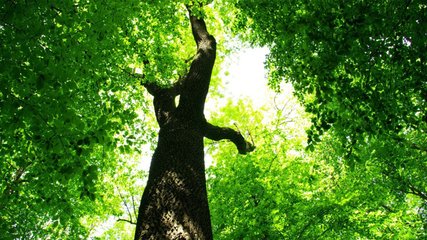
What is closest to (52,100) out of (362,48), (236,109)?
(362,48)

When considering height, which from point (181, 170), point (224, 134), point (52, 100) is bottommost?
point (52, 100)

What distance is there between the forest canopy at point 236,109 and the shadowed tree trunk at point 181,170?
2.95 ft

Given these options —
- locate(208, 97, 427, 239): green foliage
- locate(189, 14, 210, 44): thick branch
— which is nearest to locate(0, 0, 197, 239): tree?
locate(189, 14, 210, 44): thick branch

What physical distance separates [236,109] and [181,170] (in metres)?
13.7

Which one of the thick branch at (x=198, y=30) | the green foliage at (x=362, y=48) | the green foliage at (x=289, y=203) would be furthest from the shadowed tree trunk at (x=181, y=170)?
the green foliage at (x=289, y=203)

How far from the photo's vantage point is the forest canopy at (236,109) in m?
4.13

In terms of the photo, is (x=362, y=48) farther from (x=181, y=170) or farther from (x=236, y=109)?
(x=236, y=109)

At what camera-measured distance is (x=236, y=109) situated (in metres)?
19.4

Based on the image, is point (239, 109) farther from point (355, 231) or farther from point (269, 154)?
point (355, 231)

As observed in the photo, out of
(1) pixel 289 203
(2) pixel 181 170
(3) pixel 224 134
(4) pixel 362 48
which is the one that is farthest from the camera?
(1) pixel 289 203

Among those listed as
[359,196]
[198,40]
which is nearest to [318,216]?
[359,196]

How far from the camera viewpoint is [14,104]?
367cm

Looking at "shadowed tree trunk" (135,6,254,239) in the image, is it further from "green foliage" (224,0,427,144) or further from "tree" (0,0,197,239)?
"green foliage" (224,0,427,144)

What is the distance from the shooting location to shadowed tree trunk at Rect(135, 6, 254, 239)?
5090 millimetres
